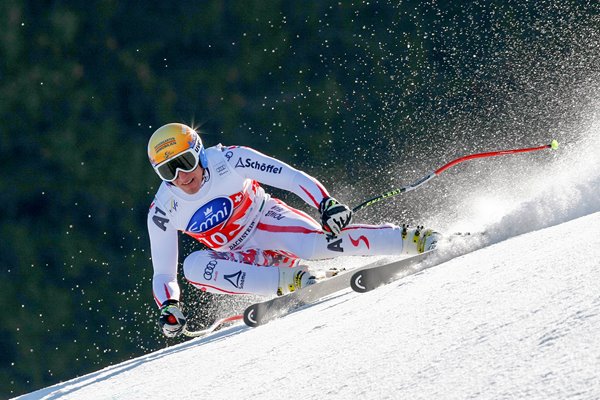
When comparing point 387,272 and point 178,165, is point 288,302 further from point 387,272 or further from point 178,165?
point 178,165

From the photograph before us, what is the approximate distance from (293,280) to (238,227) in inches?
16.6

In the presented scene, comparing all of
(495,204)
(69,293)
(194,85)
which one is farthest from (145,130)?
(495,204)

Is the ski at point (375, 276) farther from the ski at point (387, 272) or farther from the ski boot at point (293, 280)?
the ski boot at point (293, 280)

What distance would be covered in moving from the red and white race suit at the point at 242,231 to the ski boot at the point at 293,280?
0.03 m

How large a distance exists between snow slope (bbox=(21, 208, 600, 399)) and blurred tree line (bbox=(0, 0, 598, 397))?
403cm

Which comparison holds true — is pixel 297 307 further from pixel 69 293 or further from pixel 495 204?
pixel 69 293

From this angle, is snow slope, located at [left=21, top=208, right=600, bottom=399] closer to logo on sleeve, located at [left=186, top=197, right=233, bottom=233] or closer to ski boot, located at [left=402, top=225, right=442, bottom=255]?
ski boot, located at [left=402, top=225, right=442, bottom=255]

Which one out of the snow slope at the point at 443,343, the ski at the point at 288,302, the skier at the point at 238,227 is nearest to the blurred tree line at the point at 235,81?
the skier at the point at 238,227

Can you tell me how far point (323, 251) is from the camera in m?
4.58

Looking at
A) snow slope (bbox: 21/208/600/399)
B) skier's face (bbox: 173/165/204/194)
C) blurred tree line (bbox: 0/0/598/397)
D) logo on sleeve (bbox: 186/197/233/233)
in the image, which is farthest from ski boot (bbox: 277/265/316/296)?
blurred tree line (bbox: 0/0/598/397)

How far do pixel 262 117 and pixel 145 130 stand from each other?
89 cm

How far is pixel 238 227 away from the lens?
473 centimetres

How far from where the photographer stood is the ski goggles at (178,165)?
14.7 ft

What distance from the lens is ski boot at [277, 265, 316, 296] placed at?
4.46m
